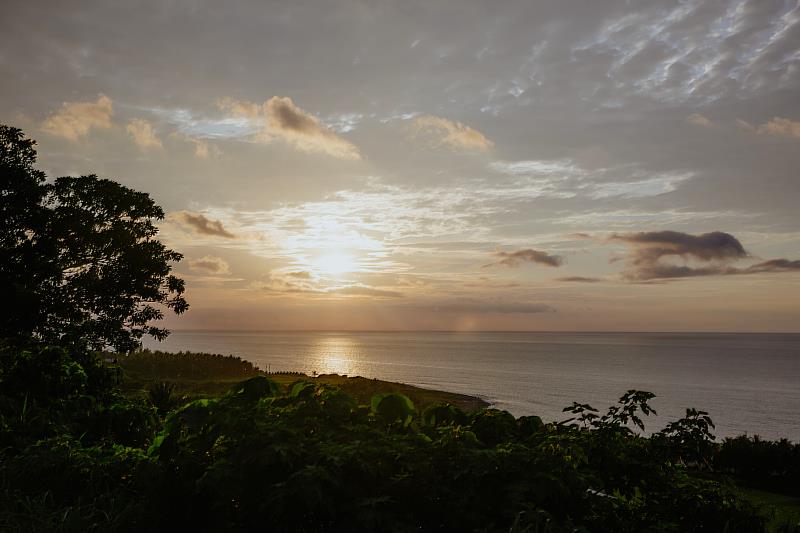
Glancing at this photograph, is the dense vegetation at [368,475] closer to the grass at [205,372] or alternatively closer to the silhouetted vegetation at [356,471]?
the silhouetted vegetation at [356,471]

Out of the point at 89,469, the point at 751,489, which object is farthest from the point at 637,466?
the point at 751,489

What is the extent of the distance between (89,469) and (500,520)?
16.3 feet

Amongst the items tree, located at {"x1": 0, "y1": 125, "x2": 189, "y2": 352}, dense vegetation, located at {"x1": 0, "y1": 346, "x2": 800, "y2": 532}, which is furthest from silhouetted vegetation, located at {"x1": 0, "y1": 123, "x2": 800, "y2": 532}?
tree, located at {"x1": 0, "y1": 125, "x2": 189, "y2": 352}

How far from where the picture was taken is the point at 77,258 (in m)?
28.7

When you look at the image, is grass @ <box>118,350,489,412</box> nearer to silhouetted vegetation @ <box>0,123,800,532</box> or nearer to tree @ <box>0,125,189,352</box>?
tree @ <box>0,125,189,352</box>

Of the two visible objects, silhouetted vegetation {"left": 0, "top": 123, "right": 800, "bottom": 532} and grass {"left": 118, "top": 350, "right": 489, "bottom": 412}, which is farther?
grass {"left": 118, "top": 350, "right": 489, "bottom": 412}

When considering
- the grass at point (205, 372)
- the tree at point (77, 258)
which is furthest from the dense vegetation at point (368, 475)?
the grass at point (205, 372)

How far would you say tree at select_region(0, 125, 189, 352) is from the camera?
2628 centimetres

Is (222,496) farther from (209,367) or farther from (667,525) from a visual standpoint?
(209,367)

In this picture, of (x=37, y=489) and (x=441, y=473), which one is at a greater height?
(x=441, y=473)

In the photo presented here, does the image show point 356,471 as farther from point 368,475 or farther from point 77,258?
point 77,258

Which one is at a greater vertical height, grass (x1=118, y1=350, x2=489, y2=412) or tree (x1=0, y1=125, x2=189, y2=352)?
tree (x1=0, y1=125, x2=189, y2=352)

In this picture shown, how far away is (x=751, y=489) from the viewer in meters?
23.1

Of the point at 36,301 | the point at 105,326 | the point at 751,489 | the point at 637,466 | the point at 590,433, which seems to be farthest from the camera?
the point at 105,326
